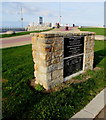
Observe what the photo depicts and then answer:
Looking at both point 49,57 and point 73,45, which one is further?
point 73,45

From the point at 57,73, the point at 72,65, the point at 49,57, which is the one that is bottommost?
the point at 57,73

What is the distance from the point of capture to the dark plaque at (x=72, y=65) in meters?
4.71

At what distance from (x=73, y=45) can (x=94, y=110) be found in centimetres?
241

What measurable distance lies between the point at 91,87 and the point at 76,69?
1108 millimetres

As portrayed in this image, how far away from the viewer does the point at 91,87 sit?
14.2ft

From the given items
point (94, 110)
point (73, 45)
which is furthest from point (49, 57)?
point (94, 110)

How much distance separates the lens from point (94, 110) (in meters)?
3.10

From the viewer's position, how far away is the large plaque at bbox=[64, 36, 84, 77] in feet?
14.9

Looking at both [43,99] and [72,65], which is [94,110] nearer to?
[43,99]

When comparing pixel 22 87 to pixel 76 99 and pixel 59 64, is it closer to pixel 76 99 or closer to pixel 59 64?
pixel 59 64

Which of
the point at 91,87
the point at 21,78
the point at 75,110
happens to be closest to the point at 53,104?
the point at 75,110

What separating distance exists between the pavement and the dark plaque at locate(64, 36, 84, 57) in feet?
5.92

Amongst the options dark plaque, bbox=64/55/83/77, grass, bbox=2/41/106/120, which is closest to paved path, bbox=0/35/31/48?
grass, bbox=2/41/106/120

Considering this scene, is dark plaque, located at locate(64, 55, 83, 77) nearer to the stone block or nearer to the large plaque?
the large plaque
